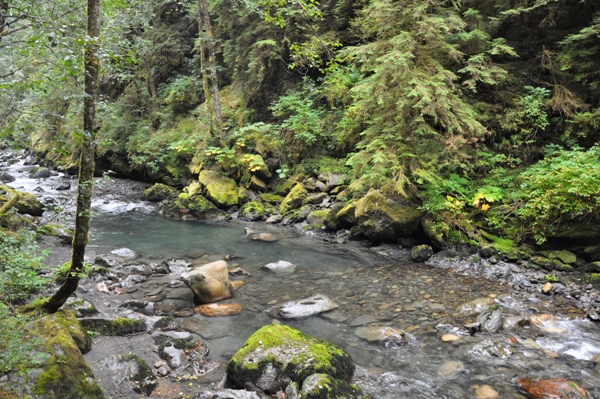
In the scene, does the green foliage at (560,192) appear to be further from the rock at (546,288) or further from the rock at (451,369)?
the rock at (451,369)

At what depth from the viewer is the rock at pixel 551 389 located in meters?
4.51

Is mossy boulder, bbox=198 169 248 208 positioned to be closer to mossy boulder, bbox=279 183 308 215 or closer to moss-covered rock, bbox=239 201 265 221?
moss-covered rock, bbox=239 201 265 221

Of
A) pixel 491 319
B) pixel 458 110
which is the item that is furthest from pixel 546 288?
pixel 458 110

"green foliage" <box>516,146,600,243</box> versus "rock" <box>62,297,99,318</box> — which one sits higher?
"green foliage" <box>516,146,600,243</box>

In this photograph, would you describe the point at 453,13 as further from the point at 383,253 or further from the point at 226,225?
the point at 226,225

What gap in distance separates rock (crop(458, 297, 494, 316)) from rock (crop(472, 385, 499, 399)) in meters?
2.03

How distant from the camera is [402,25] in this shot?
10.7m

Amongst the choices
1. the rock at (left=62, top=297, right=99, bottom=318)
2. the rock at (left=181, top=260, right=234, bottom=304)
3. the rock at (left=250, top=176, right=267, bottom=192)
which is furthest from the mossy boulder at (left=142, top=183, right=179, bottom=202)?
the rock at (left=62, top=297, right=99, bottom=318)

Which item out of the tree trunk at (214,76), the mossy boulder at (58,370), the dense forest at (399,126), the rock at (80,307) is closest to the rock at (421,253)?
the dense forest at (399,126)

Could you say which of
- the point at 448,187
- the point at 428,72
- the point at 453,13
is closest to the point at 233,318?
the point at 448,187

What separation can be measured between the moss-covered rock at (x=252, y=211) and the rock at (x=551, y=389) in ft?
35.5

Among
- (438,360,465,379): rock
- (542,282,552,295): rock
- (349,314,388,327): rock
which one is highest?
(542,282,552,295): rock

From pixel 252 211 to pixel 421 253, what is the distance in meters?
7.36

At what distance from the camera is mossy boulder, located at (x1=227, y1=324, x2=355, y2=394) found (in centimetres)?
458
